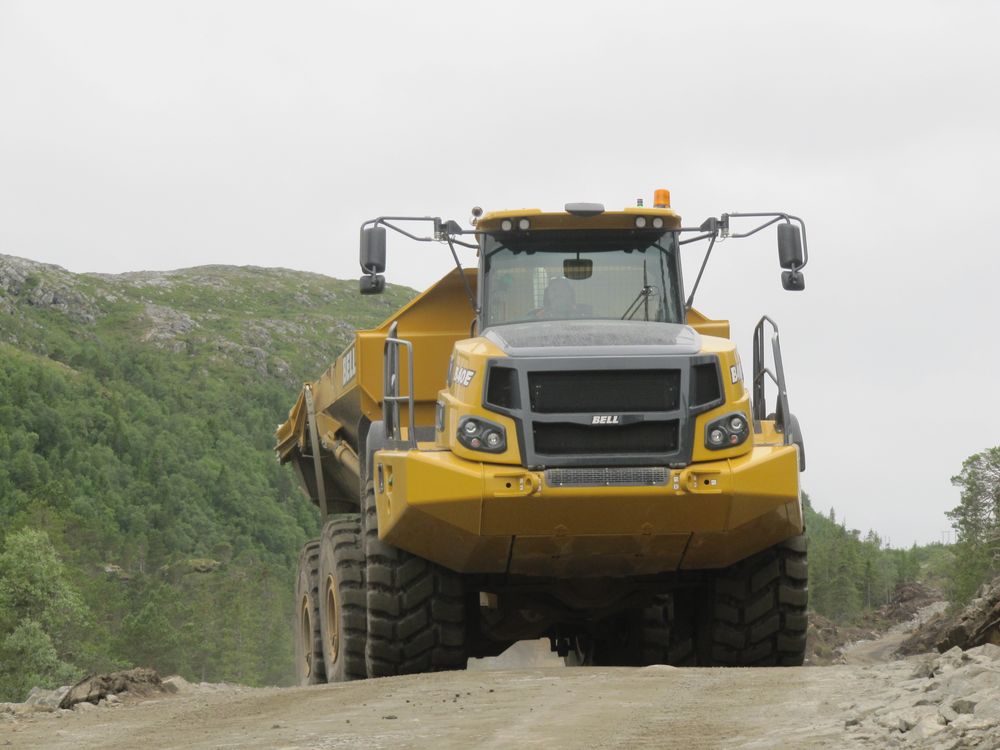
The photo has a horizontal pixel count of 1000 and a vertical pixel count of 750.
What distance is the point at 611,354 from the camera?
11.0 meters

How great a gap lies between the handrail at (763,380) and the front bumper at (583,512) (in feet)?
1.28

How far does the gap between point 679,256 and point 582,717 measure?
484 cm

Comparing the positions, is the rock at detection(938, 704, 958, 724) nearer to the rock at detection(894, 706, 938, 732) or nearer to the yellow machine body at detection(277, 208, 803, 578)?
the rock at detection(894, 706, 938, 732)

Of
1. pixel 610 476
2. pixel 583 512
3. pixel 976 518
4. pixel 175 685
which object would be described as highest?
pixel 610 476

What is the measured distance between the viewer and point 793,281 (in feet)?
39.7

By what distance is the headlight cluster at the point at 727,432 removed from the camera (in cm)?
1104

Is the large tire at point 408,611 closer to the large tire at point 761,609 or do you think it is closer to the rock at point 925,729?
the large tire at point 761,609

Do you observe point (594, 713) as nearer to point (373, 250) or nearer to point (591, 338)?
point (591, 338)

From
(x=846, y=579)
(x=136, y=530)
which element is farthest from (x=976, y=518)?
(x=136, y=530)

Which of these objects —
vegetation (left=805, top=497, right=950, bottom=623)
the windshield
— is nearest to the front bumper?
the windshield

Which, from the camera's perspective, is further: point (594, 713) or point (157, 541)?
point (157, 541)

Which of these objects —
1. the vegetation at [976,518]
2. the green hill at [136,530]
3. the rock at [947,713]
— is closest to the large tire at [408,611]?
the rock at [947,713]

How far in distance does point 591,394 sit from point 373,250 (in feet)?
6.66

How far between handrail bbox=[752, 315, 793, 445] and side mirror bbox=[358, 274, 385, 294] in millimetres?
2840
